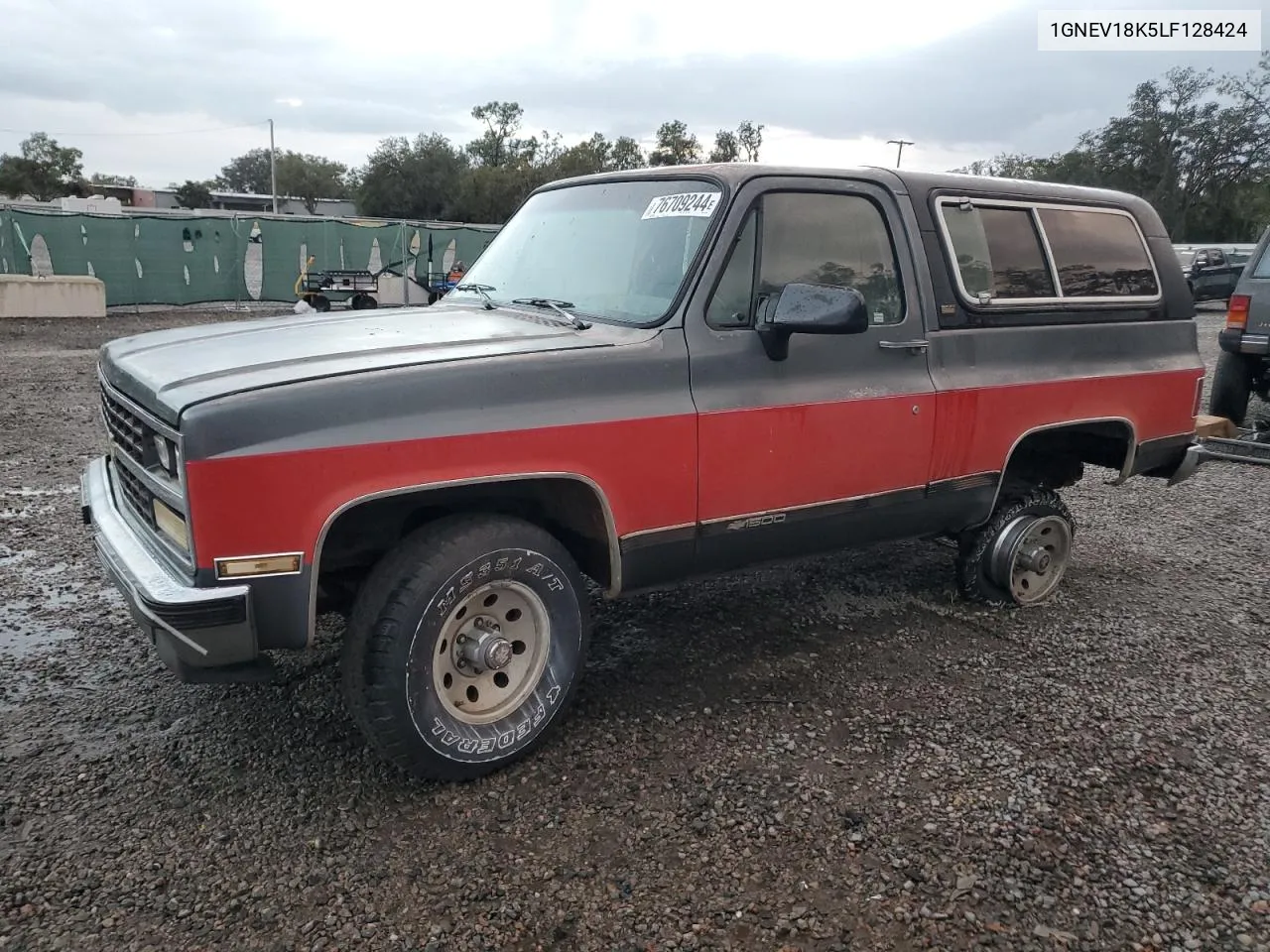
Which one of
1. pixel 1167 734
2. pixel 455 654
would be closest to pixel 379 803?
pixel 455 654

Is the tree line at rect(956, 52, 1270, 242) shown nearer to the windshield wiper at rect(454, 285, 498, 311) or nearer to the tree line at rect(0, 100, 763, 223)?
the tree line at rect(0, 100, 763, 223)

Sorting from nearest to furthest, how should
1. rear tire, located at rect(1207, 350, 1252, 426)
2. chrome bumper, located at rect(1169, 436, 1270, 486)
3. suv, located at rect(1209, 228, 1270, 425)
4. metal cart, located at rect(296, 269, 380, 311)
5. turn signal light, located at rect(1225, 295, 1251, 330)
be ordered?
1. chrome bumper, located at rect(1169, 436, 1270, 486)
2. suv, located at rect(1209, 228, 1270, 425)
3. turn signal light, located at rect(1225, 295, 1251, 330)
4. rear tire, located at rect(1207, 350, 1252, 426)
5. metal cart, located at rect(296, 269, 380, 311)

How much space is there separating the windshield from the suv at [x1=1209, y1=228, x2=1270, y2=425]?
689 centimetres

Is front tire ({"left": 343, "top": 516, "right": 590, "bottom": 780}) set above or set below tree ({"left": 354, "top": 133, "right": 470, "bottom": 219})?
below

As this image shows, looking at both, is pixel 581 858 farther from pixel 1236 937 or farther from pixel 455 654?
pixel 1236 937

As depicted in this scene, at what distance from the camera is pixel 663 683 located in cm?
384

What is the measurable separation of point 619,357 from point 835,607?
216 cm

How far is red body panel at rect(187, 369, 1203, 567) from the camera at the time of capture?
2.61 metres

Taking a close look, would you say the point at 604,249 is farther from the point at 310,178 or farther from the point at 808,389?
the point at 310,178

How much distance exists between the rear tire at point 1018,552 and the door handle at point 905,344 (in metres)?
1.17

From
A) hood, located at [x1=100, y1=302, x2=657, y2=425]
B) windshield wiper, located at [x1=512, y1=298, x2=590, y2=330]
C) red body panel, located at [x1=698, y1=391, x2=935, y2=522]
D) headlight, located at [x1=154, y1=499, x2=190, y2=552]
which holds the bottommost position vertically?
headlight, located at [x1=154, y1=499, x2=190, y2=552]

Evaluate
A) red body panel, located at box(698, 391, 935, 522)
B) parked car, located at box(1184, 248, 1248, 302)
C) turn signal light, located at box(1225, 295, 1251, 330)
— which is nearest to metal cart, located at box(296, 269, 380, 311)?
turn signal light, located at box(1225, 295, 1251, 330)

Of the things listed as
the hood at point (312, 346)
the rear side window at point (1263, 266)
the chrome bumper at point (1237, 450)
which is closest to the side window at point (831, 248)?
the hood at point (312, 346)

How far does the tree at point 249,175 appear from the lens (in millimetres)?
96369
